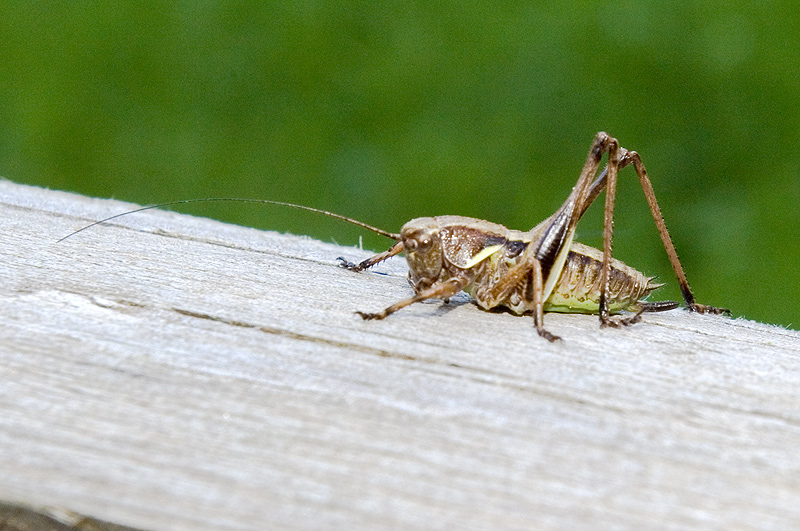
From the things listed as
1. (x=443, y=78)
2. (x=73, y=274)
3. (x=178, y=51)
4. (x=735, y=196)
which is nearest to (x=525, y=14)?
(x=443, y=78)

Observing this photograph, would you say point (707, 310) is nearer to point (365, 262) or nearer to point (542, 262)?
point (542, 262)

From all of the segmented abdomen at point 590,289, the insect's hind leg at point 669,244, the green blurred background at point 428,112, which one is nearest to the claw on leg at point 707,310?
the insect's hind leg at point 669,244

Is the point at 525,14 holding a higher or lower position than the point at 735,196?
higher

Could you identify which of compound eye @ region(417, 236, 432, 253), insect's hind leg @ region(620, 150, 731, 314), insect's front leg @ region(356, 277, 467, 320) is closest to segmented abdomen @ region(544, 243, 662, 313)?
insect's hind leg @ region(620, 150, 731, 314)

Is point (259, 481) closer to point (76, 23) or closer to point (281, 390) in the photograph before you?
point (281, 390)

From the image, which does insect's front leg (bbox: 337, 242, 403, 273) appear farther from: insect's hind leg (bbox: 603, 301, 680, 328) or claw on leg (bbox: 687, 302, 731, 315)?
claw on leg (bbox: 687, 302, 731, 315)
